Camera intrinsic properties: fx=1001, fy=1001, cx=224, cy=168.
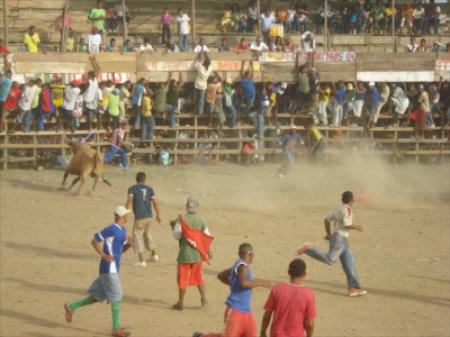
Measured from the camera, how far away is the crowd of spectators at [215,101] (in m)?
24.1

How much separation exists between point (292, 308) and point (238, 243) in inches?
357

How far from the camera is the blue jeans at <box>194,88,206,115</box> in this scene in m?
26.0

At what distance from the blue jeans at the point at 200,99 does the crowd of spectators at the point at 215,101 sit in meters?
0.03


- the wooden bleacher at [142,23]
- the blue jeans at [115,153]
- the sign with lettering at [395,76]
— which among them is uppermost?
the wooden bleacher at [142,23]

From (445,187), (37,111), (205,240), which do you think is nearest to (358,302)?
(205,240)

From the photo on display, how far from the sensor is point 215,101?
85.1ft

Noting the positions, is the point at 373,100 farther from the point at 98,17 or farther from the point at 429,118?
the point at 98,17

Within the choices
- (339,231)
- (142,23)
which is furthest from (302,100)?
(339,231)

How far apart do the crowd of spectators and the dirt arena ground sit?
1479 millimetres

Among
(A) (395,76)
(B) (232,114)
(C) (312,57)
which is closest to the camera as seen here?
(B) (232,114)

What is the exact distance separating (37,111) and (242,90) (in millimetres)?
5448

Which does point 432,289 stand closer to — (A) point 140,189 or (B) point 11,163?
(A) point 140,189

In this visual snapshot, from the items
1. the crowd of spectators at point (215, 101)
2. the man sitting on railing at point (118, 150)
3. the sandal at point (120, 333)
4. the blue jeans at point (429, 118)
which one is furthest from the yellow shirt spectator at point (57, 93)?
the sandal at point (120, 333)

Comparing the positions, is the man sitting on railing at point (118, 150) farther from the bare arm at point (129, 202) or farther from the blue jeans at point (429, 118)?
the bare arm at point (129, 202)
